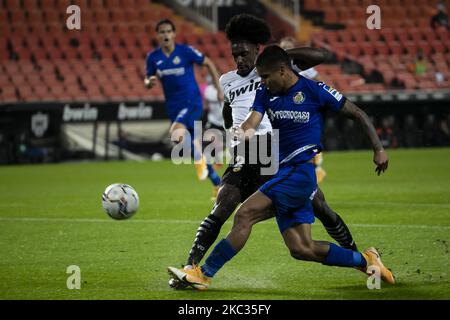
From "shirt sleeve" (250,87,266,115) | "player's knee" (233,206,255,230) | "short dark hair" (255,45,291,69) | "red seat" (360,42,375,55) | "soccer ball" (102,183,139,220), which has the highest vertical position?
"red seat" (360,42,375,55)

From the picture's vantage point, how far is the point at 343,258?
22.7 ft

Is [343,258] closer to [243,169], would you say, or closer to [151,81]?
[243,169]

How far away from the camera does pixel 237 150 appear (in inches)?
307

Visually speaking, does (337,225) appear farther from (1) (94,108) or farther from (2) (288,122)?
(1) (94,108)

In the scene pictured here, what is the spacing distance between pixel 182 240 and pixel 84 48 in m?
17.2

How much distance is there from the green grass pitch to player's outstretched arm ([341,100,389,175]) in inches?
37.6

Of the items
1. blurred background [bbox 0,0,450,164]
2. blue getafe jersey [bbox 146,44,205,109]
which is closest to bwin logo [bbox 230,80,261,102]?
blue getafe jersey [bbox 146,44,205,109]

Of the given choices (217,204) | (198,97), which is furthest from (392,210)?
(217,204)

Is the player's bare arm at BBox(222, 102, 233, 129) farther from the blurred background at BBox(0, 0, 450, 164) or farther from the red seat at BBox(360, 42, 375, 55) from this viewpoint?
the red seat at BBox(360, 42, 375, 55)

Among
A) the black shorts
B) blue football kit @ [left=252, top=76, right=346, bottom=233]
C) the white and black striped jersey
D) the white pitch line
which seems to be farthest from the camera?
the white pitch line

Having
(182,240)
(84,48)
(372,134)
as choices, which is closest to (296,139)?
(372,134)

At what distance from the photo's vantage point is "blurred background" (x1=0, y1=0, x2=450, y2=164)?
22.4 m

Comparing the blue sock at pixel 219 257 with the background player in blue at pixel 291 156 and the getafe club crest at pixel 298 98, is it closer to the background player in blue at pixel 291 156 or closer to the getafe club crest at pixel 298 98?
the background player in blue at pixel 291 156

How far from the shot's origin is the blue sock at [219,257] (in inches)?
271
